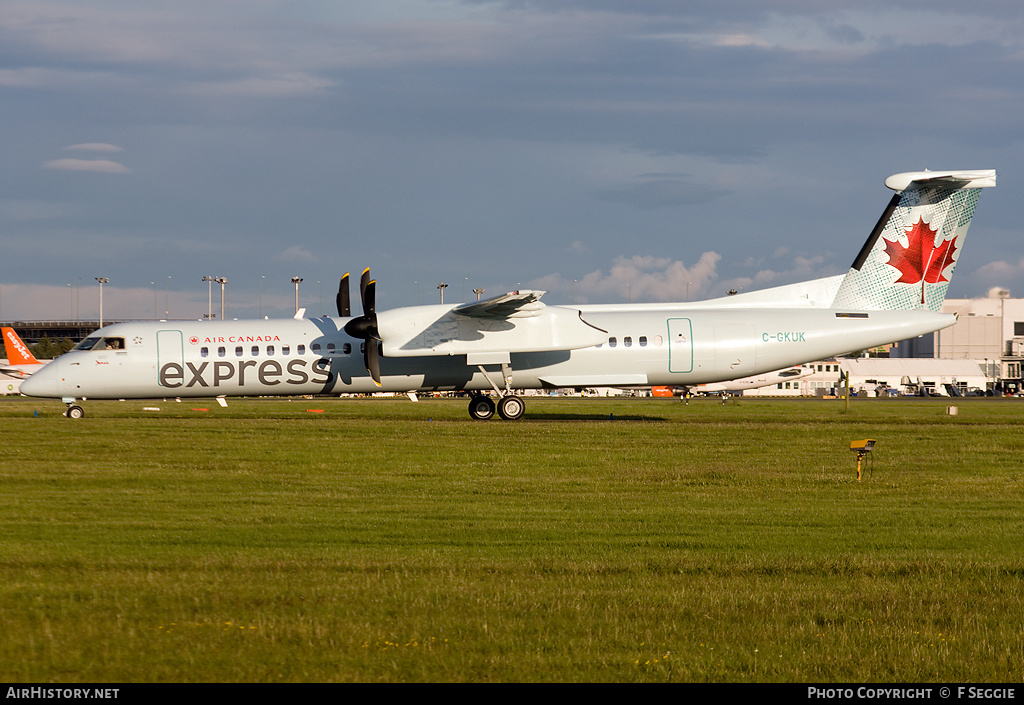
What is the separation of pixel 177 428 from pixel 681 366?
16269mm

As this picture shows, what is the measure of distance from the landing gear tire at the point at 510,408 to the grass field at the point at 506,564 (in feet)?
29.4

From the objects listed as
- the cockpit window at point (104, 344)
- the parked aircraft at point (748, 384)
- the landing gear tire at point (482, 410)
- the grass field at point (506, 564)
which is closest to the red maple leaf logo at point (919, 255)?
the grass field at point (506, 564)

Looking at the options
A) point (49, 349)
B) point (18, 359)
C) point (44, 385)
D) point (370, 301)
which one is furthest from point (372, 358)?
point (49, 349)

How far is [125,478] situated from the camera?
59.3ft

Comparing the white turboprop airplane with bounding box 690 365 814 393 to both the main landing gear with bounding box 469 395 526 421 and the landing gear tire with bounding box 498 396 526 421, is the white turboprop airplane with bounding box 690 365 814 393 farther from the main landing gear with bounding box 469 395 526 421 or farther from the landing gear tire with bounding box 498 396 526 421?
the landing gear tire with bounding box 498 396 526 421

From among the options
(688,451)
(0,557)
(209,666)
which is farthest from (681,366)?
(209,666)

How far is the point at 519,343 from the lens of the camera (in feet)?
103

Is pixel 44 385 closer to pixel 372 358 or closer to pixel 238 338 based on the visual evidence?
pixel 238 338

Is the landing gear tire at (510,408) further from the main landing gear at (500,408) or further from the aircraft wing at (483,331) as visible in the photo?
the aircraft wing at (483,331)

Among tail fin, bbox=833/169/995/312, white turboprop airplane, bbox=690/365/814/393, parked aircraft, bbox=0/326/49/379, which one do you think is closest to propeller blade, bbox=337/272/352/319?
tail fin, bbox=833/169/995/312

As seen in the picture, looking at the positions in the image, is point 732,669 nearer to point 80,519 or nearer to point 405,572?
point 405,572

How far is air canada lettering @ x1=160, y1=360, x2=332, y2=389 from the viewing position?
31.6 m

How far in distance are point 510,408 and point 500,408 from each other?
362 mm

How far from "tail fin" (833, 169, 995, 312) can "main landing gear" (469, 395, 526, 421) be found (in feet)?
38.6
